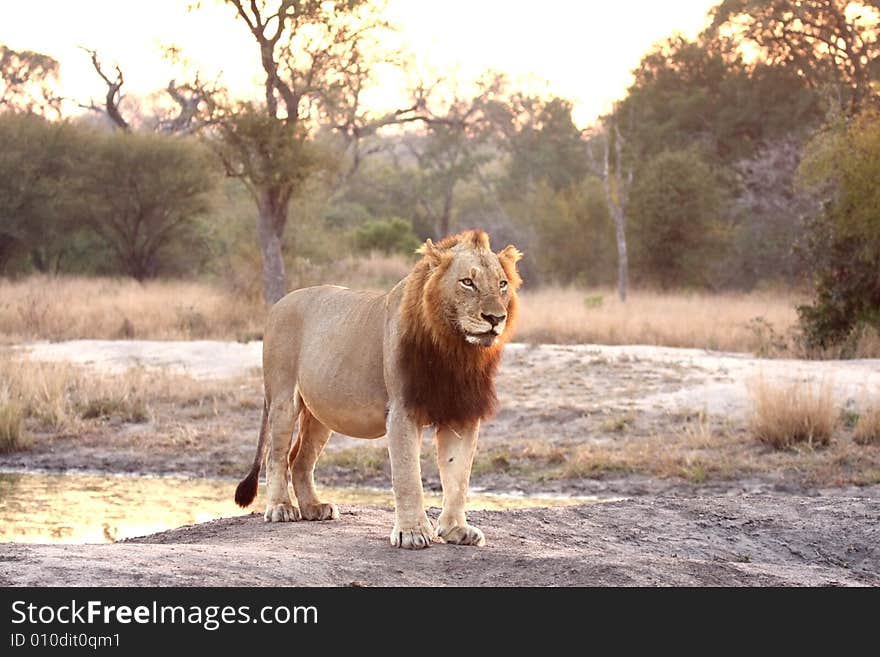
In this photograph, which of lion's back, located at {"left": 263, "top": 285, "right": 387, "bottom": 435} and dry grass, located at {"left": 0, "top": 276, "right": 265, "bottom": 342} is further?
dry grass, located at {"left": 0, "top": 276, "right": 265, "bottom": 342}

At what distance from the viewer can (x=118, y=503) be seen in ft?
34.1

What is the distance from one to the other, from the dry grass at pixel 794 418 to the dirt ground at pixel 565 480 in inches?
5.5

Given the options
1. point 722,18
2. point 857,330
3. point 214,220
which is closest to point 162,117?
point 214,220

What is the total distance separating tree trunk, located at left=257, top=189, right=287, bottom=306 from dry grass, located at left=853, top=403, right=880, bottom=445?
1319 cm

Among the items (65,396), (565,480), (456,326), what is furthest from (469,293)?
(65,396)

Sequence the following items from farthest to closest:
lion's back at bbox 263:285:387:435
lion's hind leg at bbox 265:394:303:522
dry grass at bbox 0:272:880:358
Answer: dry grass at bbox 0:272:880:358, lion's hind leg at bbox 265:394:303:522, lion's back at bbox 263:285:387:435

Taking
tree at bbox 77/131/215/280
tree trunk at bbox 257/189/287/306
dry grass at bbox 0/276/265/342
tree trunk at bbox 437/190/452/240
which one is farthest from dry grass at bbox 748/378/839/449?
tree trunk at bbox 437/190/452/240

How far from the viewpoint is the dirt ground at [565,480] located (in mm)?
5809

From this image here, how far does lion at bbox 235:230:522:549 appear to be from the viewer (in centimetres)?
605

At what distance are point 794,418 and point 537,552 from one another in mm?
6000

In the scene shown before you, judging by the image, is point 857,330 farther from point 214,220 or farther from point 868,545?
point 214,220

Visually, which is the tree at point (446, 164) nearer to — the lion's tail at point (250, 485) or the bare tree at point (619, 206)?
the bare tree at point (619, 206)

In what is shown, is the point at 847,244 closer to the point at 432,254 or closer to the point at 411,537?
the point at 432,254

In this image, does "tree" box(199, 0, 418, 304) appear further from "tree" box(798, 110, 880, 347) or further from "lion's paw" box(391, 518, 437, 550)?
"lion's paw" box(391, 518, 437, 550)
